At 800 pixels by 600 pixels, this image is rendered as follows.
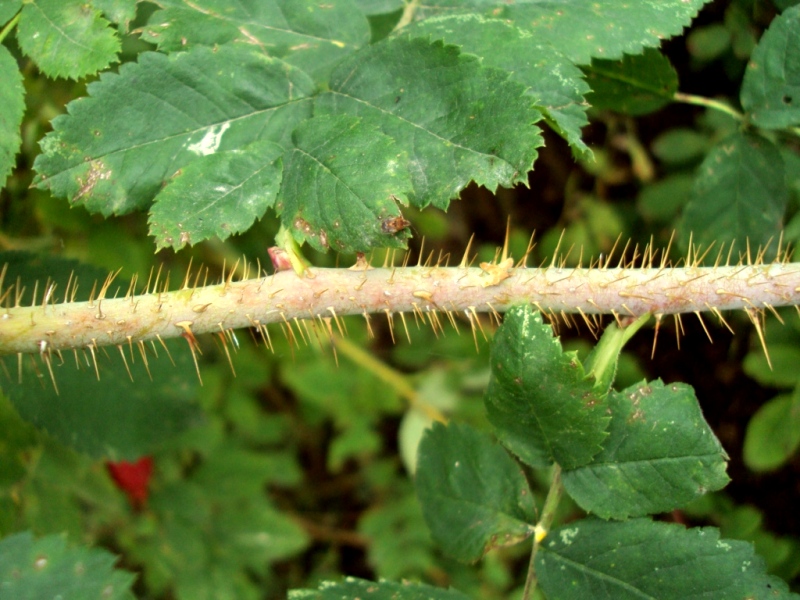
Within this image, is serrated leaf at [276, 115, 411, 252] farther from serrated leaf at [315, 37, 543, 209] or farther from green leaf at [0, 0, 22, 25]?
green leaf at [0, 0, 22, 25]

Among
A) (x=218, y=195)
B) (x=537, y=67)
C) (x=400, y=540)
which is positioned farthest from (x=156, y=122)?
(x=400, y=540)

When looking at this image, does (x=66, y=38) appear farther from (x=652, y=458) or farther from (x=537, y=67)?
(x=652, y=458)

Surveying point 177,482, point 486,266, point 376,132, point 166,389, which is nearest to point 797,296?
point 486,266

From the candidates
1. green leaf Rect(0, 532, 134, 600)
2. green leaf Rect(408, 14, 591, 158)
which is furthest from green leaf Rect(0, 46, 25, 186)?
green leaf Rect(408, 14, 591, 158)

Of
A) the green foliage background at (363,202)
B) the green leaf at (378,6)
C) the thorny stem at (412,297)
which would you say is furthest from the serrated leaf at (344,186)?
the green leaf at (378,6)

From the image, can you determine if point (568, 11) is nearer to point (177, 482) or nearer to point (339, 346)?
point (339, 346)
